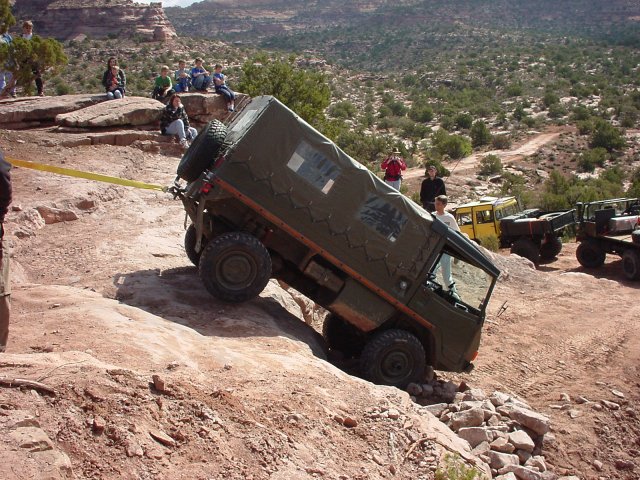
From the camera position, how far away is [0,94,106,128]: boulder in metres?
17.3

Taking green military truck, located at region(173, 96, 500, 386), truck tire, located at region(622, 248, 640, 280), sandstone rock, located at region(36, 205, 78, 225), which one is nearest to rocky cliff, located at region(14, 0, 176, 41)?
truck tire, located at region(622, 248, 640, 280)

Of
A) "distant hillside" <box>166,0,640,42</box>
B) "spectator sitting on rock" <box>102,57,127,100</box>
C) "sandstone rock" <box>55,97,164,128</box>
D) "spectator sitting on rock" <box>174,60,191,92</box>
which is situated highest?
"distant hillside" <box>166,0,640,42</box>

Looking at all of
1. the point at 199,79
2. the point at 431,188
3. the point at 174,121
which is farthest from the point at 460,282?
the point at 199,79

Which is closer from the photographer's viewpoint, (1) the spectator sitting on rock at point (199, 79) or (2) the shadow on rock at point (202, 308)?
(2) the shadow on rock at point (202, 308)

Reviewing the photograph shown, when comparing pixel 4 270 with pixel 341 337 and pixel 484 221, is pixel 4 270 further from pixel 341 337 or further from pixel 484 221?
pixel 484 221

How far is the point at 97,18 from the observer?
7362cm

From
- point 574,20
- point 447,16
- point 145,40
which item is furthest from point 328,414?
point 574,20

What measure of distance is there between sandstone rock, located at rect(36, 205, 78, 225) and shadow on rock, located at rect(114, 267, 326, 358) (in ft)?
9.61

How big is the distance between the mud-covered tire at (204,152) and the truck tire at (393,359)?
9.51 feet

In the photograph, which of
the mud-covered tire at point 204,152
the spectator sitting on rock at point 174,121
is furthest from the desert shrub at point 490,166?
the mud-covered tire at point 204,152

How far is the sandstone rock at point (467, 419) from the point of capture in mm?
7891

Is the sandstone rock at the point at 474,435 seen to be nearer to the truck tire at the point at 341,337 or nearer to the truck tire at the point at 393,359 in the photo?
the truck tire at the point at 393,359

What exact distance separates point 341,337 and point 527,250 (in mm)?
10601

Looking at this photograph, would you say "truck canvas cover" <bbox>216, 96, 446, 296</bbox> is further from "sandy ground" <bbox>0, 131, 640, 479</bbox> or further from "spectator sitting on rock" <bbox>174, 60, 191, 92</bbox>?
"spectator sitting on rock" <bbox>174, 60, 191, 92</bbox>
